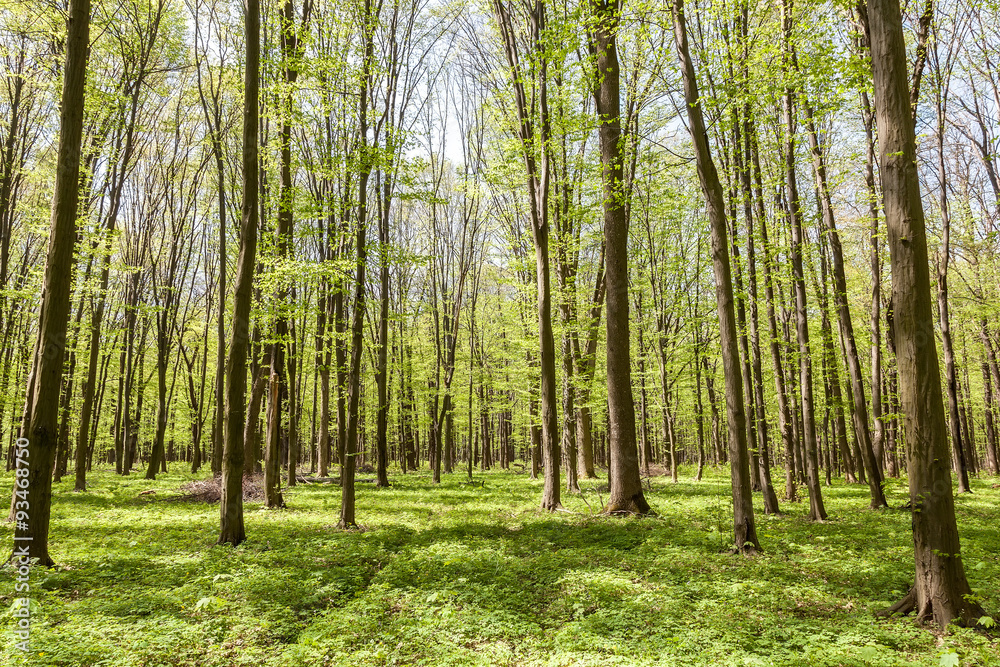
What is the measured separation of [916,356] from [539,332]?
7.77 metres

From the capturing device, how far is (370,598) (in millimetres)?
5832

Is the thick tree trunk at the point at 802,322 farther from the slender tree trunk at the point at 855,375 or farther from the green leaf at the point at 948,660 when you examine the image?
the green leaf at the point at 948,660

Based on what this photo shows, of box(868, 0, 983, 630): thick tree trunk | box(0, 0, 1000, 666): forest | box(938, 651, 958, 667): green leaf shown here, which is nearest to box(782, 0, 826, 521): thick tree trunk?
box(0, 0, 1000, 666): forest

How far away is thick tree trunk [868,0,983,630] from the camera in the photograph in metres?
4.42

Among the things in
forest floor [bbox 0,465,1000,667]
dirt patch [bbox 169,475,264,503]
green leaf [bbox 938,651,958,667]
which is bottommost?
dirt patch [bbox 169,475,264,503]

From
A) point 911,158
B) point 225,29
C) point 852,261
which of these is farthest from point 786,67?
point 852,261

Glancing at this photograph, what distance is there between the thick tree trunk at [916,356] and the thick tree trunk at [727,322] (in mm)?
2294

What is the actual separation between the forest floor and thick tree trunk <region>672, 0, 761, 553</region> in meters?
0.69

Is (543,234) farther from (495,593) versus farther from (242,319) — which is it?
(495,593)

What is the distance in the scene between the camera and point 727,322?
7.27 meters

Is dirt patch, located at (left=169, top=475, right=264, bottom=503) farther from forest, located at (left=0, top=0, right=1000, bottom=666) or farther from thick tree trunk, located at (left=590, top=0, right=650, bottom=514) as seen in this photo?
thick tree trunk, located at (left=590, top=0, right=650, bottom=514)

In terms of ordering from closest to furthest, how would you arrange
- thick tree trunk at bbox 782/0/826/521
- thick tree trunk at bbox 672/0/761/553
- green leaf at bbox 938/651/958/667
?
green leaf at bbox 938/651/958/667 → thick tree trunk at bbox 672/0/761/553 → thick tree trunk at bbox 782/0/826/521

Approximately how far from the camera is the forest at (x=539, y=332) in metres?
4.65

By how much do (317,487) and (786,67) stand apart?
17913mm
